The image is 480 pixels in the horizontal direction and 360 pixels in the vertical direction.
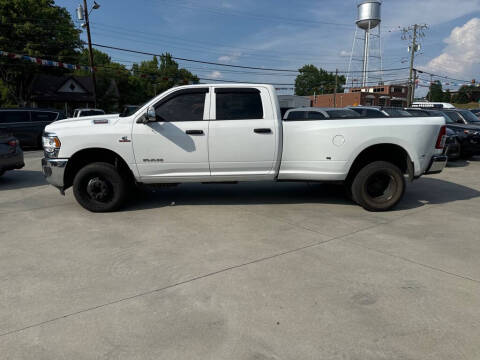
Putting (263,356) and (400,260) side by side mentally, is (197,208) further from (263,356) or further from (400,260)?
(263,356)

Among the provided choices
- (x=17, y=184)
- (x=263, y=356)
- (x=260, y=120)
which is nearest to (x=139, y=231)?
(x=260, y=120)

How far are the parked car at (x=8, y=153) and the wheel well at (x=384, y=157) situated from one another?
292 inches

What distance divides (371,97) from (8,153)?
74.0 meters

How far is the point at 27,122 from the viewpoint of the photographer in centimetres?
1421

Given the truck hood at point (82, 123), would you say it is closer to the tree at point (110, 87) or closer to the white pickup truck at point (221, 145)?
the white pickup truck at point (221, 145)

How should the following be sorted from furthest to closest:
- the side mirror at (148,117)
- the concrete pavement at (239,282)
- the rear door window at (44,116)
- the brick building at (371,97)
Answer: the brick building at (371,97), the rear door window at (44,116), the side mirror at (148,117), the concrete pavement at (239,282)

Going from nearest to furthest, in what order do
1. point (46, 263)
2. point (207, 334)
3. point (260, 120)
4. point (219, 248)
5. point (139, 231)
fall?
point (207, 334), point (46, 263), point (219, 248), point (139, 231), point (260, 120)

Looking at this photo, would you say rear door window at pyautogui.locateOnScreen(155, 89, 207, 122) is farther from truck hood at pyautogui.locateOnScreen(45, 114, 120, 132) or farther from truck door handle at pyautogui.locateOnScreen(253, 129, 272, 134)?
truck door handle at pyautogui.locateOnScreen(253, 129, 272, 134)

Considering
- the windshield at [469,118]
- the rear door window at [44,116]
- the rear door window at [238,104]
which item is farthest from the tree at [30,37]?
the windshield at [469,118]

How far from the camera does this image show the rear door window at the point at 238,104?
5.28m

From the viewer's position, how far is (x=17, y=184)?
25.7 feet

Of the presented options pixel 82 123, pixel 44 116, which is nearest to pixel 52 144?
pixel 82 123

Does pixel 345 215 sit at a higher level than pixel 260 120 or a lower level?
lower

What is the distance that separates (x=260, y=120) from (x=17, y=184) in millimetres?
6195
